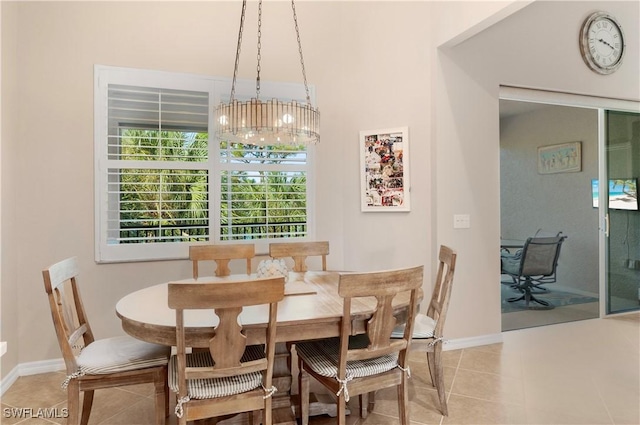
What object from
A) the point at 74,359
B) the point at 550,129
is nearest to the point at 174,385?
the point at 74,359

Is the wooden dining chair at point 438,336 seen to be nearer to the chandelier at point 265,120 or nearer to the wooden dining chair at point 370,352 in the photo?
the wooden dining chair at point 370,352

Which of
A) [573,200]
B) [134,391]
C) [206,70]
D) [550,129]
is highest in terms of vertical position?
[206,70]

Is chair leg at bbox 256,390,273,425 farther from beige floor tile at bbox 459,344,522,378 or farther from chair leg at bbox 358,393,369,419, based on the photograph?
beige floor tile at bbox 459,344,522,378

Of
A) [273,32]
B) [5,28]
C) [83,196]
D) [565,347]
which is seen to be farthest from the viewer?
[273,32]

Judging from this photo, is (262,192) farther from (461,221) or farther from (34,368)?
(34,368)

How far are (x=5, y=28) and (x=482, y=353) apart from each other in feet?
15.0

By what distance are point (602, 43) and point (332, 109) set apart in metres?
2.91

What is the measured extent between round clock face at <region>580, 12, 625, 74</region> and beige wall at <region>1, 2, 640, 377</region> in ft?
0.39

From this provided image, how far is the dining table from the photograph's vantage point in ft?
5.74

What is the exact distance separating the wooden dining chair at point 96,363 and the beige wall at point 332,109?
1.17 m

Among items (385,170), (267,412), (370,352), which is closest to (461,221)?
(385,170)

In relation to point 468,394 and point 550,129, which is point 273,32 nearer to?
point 550,129

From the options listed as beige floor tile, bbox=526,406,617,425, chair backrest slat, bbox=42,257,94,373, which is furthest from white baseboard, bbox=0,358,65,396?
beige floor tile, bbox=526,406,617,425

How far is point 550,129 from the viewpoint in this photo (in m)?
4.08
